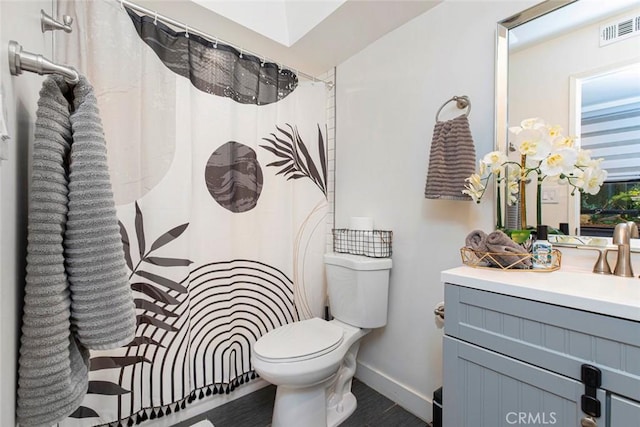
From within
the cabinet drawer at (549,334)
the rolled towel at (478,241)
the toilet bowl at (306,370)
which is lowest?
the toilet bowl at (306,370)

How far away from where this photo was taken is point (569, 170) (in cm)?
102

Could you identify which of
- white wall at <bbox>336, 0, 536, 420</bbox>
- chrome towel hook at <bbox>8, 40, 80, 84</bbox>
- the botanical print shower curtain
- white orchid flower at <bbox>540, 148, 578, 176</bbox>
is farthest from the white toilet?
chrome towel hook at <bbox>8, 40, 80, 84</bbox>

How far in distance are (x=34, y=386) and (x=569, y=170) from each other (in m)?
1.48

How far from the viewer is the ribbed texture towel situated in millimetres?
1299

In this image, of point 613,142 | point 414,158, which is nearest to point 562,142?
point 613,142

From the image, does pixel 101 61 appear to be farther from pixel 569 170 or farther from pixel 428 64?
pixel 569 170

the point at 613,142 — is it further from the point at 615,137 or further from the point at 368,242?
the point at 368,242

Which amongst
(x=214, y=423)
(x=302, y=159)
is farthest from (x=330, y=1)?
(x=214, y=423)

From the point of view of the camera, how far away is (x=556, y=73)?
1.16 meters

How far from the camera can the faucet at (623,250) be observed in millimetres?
952

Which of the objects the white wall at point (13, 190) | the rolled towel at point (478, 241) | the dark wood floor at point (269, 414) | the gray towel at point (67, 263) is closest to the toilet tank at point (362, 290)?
the dark wood floor at point (269, 414)

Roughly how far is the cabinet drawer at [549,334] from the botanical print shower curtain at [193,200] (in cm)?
108

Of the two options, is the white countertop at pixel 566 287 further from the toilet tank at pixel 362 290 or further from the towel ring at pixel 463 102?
the towel ring at pixel 463 102
